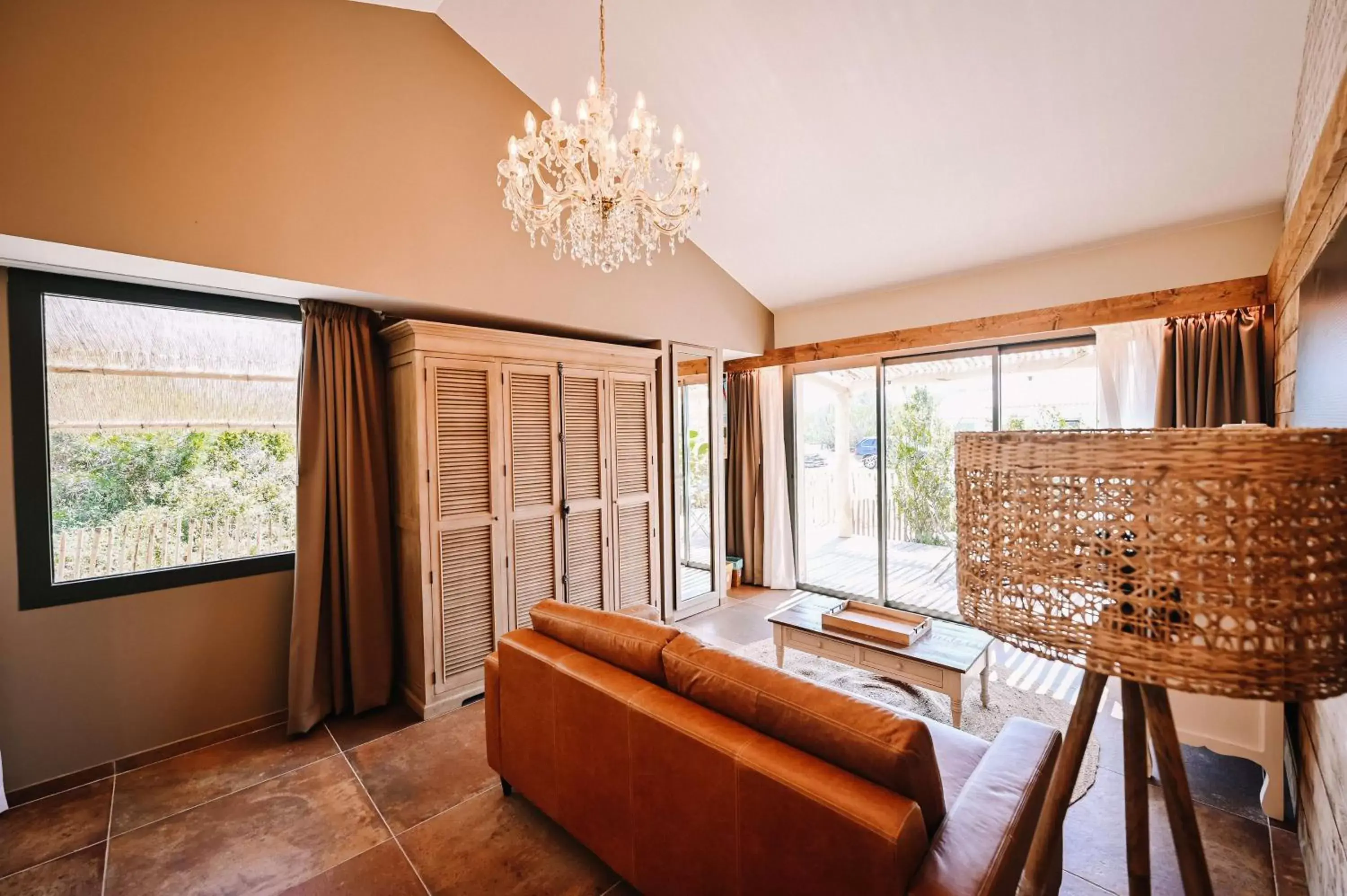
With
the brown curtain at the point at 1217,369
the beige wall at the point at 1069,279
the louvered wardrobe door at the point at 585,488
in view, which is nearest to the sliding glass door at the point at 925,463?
the beige wall at the point at 1069,279

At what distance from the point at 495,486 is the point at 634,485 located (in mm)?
1111

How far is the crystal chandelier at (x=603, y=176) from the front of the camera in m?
1.87

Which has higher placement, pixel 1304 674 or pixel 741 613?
pixel 1304 674

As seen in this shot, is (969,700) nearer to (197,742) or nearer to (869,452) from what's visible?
(869,452)

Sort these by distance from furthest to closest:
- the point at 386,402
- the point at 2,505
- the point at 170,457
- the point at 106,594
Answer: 1. the point at 386,402
2. the point at 170,457
3. the point at 106,594
4. the point at 2,505

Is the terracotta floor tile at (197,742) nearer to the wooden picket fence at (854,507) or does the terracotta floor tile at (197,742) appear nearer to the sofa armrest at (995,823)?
the sofa armrest at (995,823)

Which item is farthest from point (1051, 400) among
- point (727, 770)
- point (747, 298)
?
point (727, 770)

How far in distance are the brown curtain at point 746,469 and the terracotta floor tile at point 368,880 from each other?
3.55 m

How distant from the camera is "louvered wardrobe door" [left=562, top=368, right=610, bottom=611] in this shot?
351 centimetres

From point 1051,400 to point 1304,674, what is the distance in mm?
3764

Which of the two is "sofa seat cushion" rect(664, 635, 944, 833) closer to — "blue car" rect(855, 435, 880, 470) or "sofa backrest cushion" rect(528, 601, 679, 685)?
"sofa backrest cushion" rect(528, 601, 679, 685)

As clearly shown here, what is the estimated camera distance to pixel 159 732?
2.60 meters

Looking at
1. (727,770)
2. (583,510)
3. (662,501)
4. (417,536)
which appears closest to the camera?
(727,770)

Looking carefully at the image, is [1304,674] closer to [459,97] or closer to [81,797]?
[459,97]
